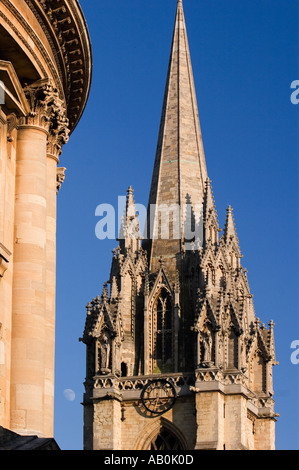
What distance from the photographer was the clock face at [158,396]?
3029 inches

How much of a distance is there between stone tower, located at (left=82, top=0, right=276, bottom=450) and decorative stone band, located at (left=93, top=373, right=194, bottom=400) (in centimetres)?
5

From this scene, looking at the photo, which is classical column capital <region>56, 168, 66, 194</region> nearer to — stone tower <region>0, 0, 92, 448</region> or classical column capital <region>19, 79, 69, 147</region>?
stone tower <region>0, 0, 92, 448</region>

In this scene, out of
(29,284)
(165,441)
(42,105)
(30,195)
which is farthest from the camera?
(165,441)

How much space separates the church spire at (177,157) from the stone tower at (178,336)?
0.26 feet

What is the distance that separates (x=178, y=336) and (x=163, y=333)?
992mm

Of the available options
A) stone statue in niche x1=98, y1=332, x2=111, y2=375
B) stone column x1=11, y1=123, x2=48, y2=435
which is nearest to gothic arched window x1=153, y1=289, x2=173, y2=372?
stone statue in niche x1=98, y1=332, x2=111, y2=375

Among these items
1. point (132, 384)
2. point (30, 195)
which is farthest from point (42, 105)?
point (132, 384)

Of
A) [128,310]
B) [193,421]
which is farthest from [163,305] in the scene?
[193,421]

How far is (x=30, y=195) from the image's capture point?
31.5m

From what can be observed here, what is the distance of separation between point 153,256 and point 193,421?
1012 cm

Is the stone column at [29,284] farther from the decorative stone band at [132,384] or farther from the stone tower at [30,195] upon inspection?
the decorative stone band at [132,384]

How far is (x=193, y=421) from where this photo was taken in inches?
3002

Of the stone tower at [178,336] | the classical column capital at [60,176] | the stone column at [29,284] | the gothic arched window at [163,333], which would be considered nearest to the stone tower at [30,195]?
the stone column at [29,284]

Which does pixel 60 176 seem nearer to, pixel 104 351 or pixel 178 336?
pixel 104 351
